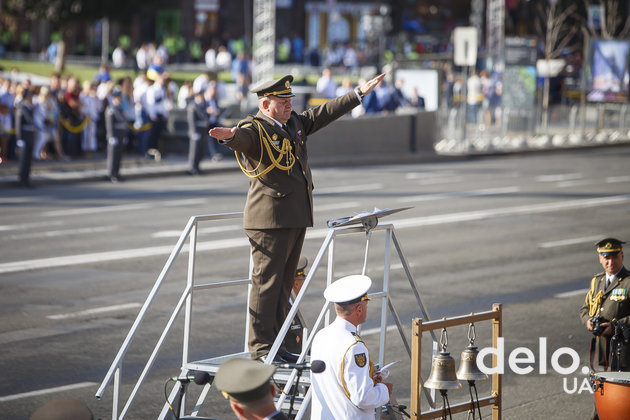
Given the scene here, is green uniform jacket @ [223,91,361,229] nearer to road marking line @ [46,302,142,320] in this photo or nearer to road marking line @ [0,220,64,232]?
road marking line @ [46,302,142,320]

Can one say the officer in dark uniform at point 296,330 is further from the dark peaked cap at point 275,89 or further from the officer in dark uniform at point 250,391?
the officer in dark uniform at point 250,391

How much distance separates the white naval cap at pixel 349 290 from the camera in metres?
5.92

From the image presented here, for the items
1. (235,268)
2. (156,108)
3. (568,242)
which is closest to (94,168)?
(156,108)

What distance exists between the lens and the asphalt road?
9.43 meters

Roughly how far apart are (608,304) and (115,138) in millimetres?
17620

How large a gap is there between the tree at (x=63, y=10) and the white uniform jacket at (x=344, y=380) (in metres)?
50.0

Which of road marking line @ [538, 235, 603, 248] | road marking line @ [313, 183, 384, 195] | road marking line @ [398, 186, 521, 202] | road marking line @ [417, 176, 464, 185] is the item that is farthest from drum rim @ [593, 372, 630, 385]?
road marking line @ [417, 176, 464, 185]

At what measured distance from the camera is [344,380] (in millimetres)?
5809

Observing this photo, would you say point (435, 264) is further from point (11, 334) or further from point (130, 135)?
point (130, 135)

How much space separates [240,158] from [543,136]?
3045cm

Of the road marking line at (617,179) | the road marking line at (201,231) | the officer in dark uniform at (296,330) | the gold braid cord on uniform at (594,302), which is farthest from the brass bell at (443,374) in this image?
the road marking line at (617,179)

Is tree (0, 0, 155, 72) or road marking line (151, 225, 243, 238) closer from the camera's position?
road marking line (151, 225, 243, 238)

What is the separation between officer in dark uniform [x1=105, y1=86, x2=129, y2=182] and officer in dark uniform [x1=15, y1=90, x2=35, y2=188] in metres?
1.80

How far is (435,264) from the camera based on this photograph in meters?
14.9
